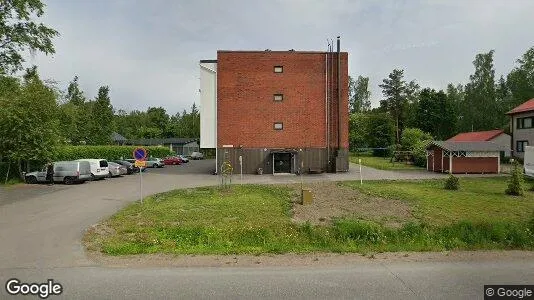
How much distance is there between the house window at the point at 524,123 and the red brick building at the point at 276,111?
80.2 ft

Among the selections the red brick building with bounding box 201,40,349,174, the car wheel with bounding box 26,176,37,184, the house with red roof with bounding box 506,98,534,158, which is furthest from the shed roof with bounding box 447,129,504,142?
the car wheel with bounding box 26,176,37,184

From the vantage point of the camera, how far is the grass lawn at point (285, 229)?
1012 centimetres

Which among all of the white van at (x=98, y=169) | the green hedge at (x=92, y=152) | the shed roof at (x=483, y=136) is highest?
the shed roof at (x=483, y=136)

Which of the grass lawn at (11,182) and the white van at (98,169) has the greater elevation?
the white van at (98,169)

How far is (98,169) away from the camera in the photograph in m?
32.4

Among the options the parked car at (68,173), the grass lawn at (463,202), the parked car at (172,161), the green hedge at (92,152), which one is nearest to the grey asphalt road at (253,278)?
the grass lawn at (463,202)

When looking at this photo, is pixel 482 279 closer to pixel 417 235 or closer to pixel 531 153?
pixel 417 235

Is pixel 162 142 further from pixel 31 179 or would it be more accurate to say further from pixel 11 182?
pixel 11 182

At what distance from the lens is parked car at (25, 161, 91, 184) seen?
29703mm

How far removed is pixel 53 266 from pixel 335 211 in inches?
411

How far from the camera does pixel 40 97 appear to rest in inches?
1225

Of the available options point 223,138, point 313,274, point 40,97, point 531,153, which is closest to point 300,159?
point 223,138

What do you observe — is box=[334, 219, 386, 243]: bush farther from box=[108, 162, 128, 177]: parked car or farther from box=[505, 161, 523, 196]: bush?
box=[108, 162, 128, 177]: parked car

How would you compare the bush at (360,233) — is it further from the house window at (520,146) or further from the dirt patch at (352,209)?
the house window at (520,146)
